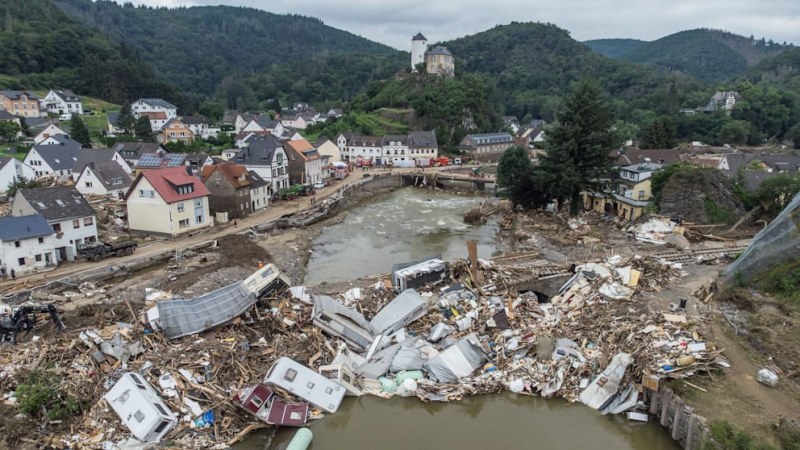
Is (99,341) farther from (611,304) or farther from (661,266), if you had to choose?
(661,266)

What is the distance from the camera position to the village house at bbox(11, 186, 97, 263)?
2452 centimetres

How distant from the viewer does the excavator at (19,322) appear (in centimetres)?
1612

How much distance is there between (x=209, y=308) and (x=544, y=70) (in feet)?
471

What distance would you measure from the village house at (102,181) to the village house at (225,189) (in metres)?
8.12

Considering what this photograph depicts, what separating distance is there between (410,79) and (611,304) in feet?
266

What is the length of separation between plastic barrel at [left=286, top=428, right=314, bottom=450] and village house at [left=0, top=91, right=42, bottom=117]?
82.6 metres

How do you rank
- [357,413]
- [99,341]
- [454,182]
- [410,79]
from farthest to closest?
[410,79]
[454,182]
[99,341]
[357,413]

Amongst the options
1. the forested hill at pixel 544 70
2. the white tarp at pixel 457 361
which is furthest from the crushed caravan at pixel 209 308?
the forested hill at pixel 544 70

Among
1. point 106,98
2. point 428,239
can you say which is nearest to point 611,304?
point 428,239

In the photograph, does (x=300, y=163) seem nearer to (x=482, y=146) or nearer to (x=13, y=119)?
(x=482, y=146)

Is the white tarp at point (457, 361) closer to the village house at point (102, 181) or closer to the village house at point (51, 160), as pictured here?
the village house at point (102, 181)

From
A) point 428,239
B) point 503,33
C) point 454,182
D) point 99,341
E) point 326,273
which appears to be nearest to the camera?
point 99,341

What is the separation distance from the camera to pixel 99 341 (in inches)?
605

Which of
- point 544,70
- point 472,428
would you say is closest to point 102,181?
point 472,428
